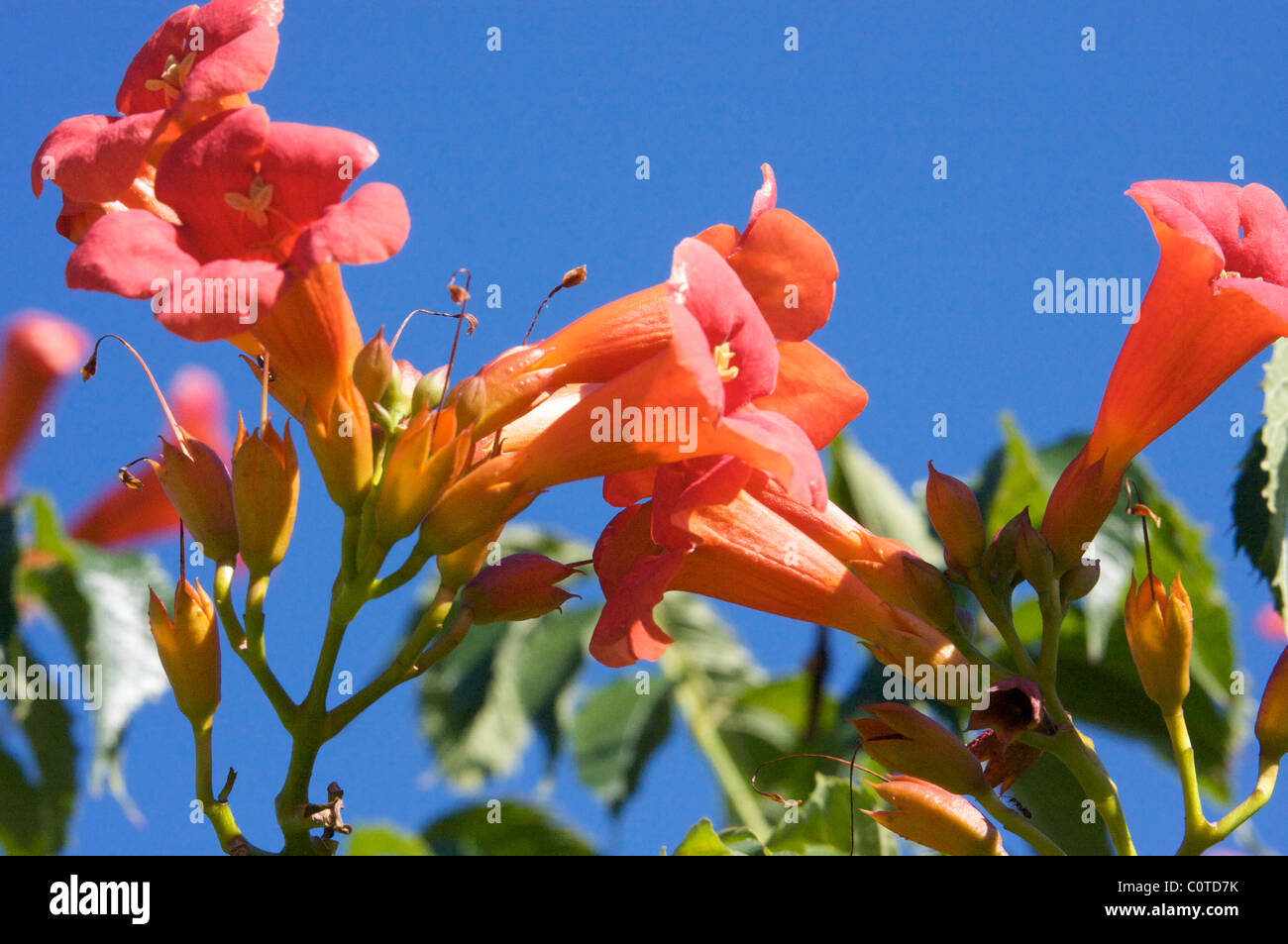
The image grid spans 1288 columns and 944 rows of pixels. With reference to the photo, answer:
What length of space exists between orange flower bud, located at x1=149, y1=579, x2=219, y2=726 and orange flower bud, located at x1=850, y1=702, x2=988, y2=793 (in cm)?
129

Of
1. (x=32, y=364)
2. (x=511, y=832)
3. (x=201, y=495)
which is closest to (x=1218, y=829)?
(x=201, y=495)

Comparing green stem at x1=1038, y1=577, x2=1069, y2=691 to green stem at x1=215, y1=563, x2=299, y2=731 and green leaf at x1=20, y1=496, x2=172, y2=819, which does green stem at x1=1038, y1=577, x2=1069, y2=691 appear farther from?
green leaf at x1=20, y1=496, x2=172, y2=819

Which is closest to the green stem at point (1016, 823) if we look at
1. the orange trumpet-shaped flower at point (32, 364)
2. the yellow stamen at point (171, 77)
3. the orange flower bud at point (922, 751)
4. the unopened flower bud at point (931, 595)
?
the orange flower bud at point (922, 751)

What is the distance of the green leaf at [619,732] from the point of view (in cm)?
523

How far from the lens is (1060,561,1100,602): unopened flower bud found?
283 cm

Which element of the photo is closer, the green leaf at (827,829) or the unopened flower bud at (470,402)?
the unopened flower bud at (470,402)

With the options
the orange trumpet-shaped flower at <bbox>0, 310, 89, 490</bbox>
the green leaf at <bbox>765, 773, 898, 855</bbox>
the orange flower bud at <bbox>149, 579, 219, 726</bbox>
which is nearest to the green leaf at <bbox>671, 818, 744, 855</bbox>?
the green leaf at <bbox>765, 773, 898, 855</bbox>

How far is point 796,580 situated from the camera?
272 centimetres

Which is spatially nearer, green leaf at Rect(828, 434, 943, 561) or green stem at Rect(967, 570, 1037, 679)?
green stem at Rect(967, 570, 1037, 679)

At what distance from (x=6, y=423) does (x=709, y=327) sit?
7261mm

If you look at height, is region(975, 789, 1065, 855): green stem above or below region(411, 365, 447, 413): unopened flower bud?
below

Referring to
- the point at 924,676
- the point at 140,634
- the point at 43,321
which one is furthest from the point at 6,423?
the point at 924,676

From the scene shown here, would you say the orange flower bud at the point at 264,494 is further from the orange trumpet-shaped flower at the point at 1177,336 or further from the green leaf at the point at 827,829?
the orange trumpet-shaped flower at the point at 1177,336

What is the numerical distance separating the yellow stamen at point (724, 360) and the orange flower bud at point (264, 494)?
876 millimetres
